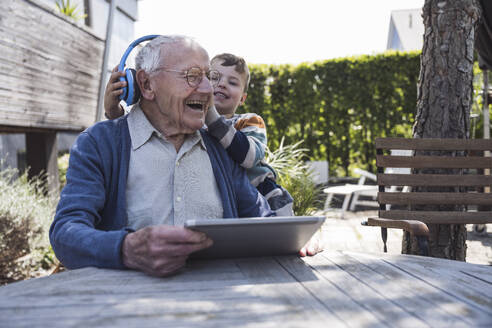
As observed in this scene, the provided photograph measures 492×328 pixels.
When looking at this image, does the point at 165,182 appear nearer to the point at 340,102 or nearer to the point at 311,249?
the point at 311,249

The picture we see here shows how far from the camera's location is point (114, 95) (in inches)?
72.1

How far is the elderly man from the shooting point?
144 cm

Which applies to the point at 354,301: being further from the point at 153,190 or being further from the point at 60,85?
the point at 60,85

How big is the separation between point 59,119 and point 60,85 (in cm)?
48

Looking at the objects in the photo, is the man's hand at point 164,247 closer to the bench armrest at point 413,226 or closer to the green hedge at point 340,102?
the bench armrest at point 413,226

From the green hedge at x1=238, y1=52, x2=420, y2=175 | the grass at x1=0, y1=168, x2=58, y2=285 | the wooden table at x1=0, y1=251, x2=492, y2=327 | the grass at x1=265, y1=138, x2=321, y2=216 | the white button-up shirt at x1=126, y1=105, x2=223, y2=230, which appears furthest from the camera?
the green hedge at x1=238, y1=52, x2=420, y2=175

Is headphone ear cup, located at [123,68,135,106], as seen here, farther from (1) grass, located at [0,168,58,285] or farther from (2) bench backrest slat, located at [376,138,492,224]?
(1) grass, located at [0,168,58,285]

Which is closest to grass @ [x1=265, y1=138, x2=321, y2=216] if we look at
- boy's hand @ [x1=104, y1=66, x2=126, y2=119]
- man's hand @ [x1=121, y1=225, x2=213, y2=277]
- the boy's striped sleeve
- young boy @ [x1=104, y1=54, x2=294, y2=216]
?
young boy @ [x1=104, y1=54, x2=294, y2=216]

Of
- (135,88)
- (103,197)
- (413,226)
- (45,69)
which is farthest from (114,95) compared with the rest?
(45,69)

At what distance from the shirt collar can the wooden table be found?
0.64m

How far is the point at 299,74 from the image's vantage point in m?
10.2

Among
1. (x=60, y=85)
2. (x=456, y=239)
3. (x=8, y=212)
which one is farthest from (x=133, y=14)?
(x=456, y=239)

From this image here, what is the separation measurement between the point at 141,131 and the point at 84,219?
48 cm

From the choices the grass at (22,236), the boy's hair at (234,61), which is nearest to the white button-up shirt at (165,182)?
the boy's hair at (234,61)
